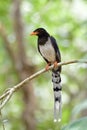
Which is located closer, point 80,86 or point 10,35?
point 80,86

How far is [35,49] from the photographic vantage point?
6.64 meters

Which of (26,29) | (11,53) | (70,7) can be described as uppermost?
(70,7)

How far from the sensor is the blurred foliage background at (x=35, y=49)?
6.11 m

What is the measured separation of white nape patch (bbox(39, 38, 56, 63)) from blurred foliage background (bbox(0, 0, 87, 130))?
88.6 inches

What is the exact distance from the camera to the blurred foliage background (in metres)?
6.11

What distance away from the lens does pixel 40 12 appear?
21.4ft

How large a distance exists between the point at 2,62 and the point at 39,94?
4.01 feet

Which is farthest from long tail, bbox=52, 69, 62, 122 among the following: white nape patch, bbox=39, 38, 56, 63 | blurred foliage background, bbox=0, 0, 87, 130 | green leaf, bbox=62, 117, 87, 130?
blurred foliage background, bbox=0, 0, 87, 130

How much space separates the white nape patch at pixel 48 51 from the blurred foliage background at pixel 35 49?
2250mm

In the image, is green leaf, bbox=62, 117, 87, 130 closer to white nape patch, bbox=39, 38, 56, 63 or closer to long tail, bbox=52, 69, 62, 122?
long tail, bbox=52, 69, 62, 122

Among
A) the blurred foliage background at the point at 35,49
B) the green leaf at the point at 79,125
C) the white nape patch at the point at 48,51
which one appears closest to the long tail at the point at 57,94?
the white nape patch at the point at 48,51

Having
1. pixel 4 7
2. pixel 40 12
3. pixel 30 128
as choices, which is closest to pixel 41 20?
pixel 40 12

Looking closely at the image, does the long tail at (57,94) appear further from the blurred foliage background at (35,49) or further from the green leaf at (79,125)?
the blurred foliage background at (35,49)

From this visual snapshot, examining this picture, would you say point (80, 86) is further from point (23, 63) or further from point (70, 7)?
point (70, 7)
